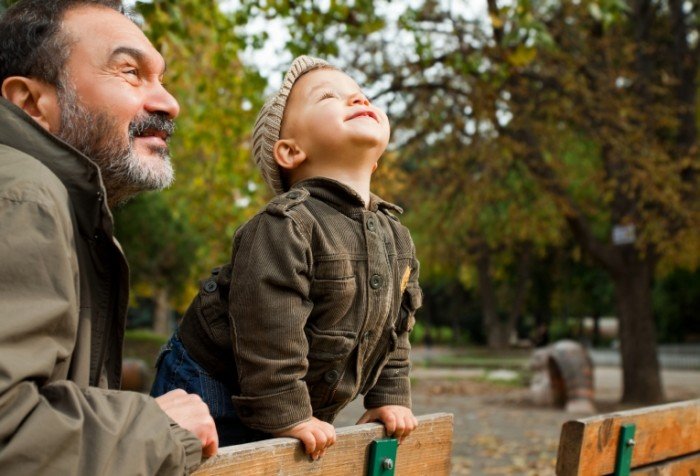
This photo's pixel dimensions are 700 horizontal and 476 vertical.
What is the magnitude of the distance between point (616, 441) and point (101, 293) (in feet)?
5.15

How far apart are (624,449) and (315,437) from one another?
1.12 m

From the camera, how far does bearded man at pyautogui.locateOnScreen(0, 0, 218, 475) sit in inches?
51.2

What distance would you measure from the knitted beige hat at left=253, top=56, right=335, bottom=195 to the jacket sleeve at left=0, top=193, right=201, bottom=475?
3.23 feet

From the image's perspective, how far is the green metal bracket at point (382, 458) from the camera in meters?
1.87

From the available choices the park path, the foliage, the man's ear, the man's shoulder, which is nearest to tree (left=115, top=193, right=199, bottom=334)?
the foliage

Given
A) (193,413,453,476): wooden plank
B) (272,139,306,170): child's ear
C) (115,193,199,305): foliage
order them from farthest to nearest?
(115,193,199,305): foliage → (272,139,306,170): child's ear → (193,413,453,476): wooden plank

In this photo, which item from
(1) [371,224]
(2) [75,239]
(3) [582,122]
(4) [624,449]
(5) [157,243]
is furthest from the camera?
(5) [157,243]

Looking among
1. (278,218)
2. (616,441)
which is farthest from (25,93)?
(616,441)

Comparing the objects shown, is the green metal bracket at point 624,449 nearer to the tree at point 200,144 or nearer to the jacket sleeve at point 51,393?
the jacket sleeve at point 51,393

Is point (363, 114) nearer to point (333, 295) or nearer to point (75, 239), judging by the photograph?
point (333, 295)

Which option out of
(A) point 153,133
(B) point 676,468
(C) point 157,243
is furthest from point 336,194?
(C) point 157,243

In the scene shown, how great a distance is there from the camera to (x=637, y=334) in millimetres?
13641

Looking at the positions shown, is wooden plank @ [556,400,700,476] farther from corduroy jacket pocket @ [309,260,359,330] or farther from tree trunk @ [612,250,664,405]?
tree trunk @ [612,250,664,405]

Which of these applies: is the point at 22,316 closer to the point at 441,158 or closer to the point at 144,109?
the point at 144,109
